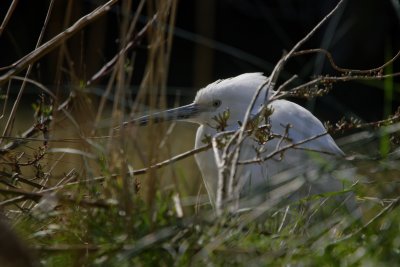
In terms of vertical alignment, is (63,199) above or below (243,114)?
above

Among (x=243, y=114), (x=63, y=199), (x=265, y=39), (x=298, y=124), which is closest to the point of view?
(x=63, y=199)

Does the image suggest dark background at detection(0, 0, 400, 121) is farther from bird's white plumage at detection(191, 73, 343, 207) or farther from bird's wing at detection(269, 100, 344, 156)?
bird's wing at detection(269, 100, 344, 156)

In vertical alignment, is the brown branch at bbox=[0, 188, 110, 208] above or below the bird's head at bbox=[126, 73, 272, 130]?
above

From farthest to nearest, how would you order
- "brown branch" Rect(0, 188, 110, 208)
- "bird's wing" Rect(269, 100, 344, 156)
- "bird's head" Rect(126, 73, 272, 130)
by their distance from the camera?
"bird's head" Rect(126, 73, 272, 130) < "bird's wing" Rect(269, 100, 344, 156) < "brown branch" Rect(0, 188, 110, 208)

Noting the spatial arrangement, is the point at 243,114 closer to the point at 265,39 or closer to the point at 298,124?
the point at 298,124

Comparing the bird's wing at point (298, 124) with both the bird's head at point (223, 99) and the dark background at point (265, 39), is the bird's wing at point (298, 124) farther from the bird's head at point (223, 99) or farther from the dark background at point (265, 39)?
the dark background at point (265, 39)

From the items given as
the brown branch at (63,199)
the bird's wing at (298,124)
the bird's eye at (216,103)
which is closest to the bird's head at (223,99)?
the bird's eye at (216,103)

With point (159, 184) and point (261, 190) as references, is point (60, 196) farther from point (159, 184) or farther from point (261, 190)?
point (261, 190)

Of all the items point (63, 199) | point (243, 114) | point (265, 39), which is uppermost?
point (63, 199)

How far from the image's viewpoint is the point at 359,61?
28.1 ft

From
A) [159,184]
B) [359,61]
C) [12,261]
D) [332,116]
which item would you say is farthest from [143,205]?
[359,61]

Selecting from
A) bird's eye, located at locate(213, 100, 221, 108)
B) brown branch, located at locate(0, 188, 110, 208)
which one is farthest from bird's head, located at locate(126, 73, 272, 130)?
brown branch, located at locate(0, 188, 110, 208)

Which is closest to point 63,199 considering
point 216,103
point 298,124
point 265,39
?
point 298,124

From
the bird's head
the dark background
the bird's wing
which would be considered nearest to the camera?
the bird's wing
